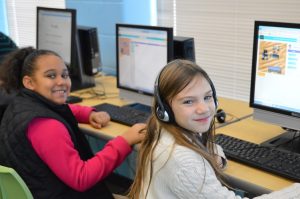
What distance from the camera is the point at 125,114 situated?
90.0 inches

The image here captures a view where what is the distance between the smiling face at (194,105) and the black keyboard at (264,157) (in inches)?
11.8

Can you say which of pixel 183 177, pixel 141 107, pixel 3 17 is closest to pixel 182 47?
pixel 141 107

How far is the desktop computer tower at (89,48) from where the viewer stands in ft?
9.57

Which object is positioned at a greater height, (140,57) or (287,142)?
(140,57)

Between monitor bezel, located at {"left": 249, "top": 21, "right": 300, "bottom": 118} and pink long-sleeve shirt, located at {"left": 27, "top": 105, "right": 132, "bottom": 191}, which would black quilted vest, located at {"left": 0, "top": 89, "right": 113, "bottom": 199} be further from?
monitor bezel, located at {"left": 249, "top": 21, "right": 300, "bottom": 118}

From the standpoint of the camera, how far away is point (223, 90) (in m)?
3.02

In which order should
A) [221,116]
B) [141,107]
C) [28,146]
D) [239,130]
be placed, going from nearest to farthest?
[28,146] → [239,130] → [221,116] → [141,107]

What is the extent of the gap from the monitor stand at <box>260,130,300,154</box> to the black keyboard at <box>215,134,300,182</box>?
8 centimetres

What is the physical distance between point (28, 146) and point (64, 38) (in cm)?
112

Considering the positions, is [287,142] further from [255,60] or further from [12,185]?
[12,185]

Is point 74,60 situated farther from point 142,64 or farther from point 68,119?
point 68,119

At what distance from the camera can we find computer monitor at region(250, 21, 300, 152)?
1.77 metres

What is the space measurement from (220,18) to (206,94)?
60.3 inches

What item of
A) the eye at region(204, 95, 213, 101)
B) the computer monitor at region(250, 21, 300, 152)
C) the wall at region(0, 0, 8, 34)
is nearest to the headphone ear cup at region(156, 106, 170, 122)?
the eye at region(204, 95, 213, 101)
